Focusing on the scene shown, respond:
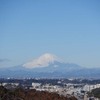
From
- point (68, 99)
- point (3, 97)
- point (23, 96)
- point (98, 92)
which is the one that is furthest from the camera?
point (98, 92)

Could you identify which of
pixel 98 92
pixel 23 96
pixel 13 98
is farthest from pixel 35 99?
pixel 98 92

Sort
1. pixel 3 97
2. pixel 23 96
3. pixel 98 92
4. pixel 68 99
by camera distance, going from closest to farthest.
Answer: pixel 3 97
pixel 23 96
pixel 68 99
pixel 98 92

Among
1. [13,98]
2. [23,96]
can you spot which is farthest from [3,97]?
[23,96]

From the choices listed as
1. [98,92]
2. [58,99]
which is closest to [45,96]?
[58,99]

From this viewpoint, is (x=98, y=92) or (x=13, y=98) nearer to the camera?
(x=13, y=98)

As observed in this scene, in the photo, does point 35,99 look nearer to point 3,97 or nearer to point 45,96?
point 45,96

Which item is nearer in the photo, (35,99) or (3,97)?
(3,97)

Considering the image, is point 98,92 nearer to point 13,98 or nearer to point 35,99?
point 35,99

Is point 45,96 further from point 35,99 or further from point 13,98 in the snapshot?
point 13,98
